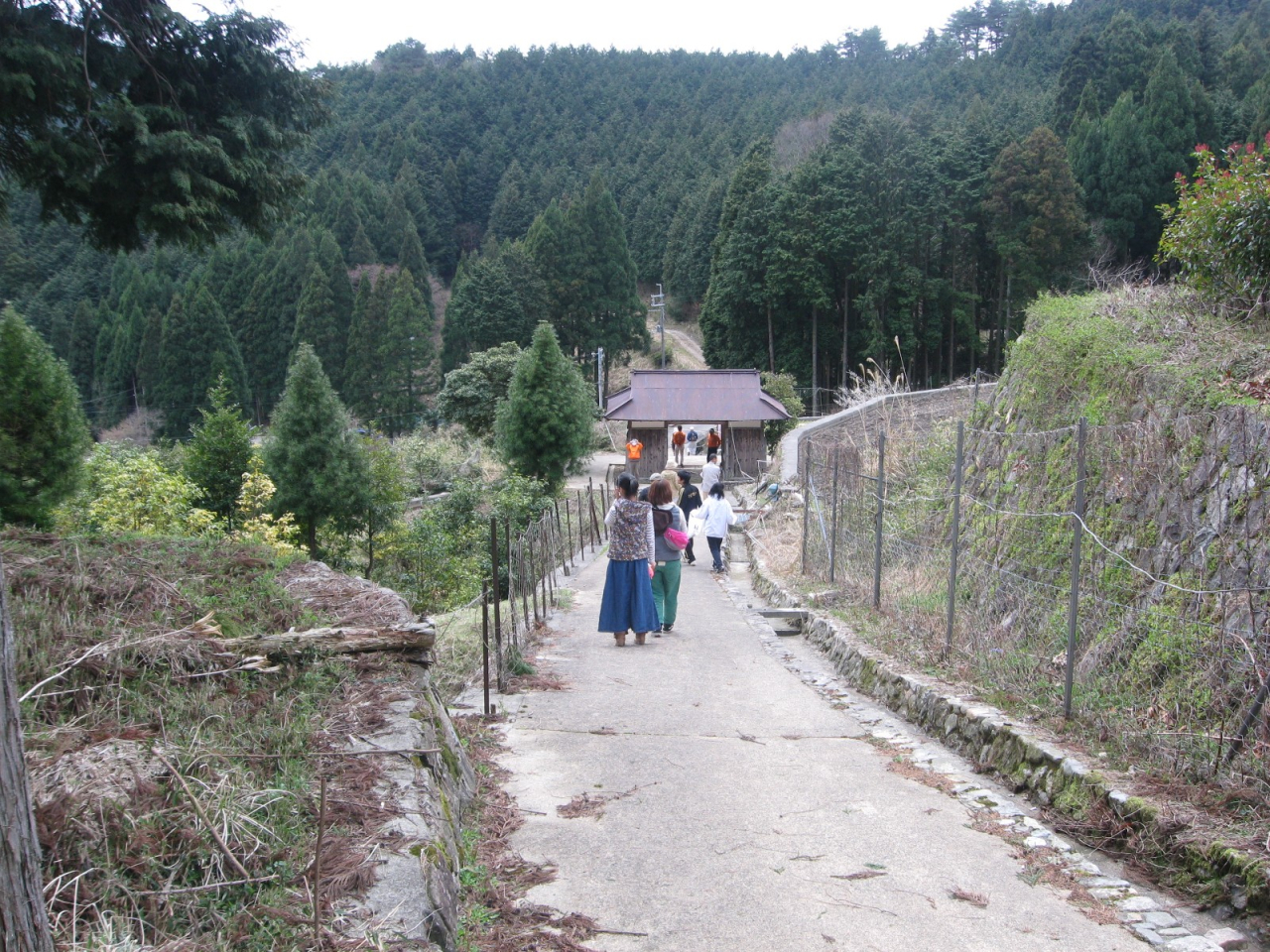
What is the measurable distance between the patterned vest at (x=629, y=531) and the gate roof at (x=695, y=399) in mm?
21747

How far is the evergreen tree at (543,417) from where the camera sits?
88.2 feet

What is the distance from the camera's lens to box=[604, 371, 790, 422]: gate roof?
30234 mm

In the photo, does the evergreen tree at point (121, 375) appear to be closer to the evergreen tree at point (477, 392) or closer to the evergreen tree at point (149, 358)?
the evergreen tree at point (149, 358)

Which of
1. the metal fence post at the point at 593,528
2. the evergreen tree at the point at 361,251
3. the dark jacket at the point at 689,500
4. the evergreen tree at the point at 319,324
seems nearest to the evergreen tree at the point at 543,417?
the metal fence post at the point at 593,528

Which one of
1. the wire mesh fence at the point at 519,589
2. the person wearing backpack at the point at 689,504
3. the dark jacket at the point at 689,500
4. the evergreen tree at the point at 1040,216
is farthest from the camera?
the evergreen tree at the point at 1040,216

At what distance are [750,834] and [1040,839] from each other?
130cm

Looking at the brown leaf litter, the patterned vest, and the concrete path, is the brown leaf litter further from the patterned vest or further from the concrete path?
the patterned vest

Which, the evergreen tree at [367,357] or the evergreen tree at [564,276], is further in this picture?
the evergreen tree at [564,276]

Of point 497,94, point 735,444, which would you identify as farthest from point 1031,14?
point 735,444

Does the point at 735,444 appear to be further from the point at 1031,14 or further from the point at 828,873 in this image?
the point at 1031,14

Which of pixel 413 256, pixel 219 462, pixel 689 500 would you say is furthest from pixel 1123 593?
pixel 413 256

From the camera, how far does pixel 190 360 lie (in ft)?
155

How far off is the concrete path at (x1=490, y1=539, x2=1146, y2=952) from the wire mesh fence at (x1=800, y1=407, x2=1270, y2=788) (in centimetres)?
75

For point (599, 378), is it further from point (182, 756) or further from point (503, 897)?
point (182, 756)
